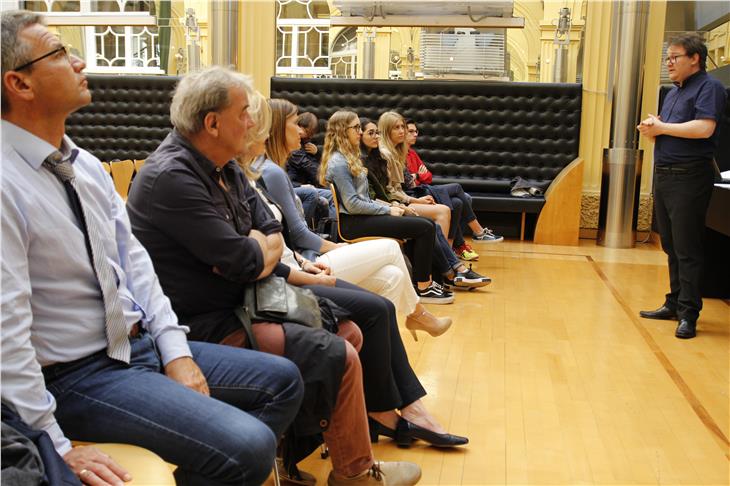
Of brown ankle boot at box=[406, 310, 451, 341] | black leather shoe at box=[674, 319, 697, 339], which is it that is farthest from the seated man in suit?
black leather shoe at box=[674, 319, 697, 339]

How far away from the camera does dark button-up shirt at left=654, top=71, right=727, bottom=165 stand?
450cm

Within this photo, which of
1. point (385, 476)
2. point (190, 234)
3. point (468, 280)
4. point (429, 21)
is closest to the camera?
point (190, 234)

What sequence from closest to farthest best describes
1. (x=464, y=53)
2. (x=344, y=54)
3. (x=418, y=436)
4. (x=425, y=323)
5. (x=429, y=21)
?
(x=418, y=436) → (x=425, y=323) → (x=429, y=21) → (x=464, y=53) → (x=344, y=54)

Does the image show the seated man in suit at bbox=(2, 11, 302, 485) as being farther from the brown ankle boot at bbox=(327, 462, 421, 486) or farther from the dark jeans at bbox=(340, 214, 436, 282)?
the dark jeans at bbox=(340, 214, 436, 282)

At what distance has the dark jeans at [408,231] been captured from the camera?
16.7 ft

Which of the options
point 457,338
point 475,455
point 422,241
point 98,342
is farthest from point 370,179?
point 98,342

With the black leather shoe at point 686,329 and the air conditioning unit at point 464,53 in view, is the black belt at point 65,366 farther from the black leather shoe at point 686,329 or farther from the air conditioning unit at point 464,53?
the air conditioning unit at point 464,53

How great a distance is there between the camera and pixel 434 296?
5.34 metres

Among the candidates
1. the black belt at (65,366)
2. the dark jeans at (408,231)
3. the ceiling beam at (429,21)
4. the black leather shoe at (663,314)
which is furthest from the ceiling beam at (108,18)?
the black belt at (65,366)

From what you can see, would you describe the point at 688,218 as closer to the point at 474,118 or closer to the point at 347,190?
the point at 347,190

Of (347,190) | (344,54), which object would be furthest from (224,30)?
(344,54)

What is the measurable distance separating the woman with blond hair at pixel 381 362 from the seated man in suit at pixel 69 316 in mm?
957

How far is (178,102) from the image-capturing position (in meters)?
2.25

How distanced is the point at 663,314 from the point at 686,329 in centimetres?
42
